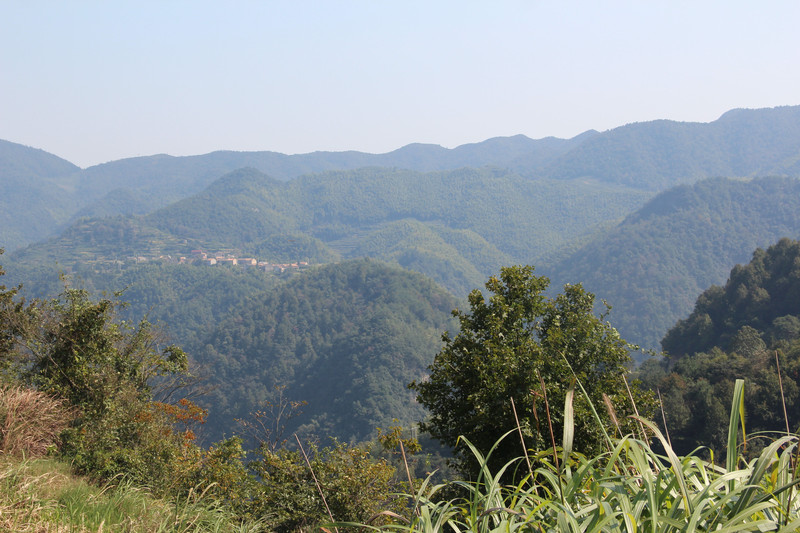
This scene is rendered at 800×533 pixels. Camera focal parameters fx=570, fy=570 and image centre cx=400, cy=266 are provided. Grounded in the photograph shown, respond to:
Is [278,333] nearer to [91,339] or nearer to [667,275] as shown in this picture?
[667,275]

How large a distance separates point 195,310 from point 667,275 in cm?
11941

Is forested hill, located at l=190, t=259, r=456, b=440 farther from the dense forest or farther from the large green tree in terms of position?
the large green tree

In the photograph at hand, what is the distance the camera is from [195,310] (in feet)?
482

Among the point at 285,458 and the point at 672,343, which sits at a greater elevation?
the point at 285,458

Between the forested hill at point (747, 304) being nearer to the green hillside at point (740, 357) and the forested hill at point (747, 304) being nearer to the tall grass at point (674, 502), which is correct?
the green hillside at point (740, 357)

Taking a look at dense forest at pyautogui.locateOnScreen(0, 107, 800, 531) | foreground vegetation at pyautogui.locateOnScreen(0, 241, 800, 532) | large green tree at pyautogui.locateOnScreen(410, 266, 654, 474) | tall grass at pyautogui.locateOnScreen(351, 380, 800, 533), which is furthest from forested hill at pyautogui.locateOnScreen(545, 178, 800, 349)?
tall grass at pyautogui.locateOnScreen(351, 380, 800, 533)

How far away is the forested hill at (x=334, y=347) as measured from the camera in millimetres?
85375

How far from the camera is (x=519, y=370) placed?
8.93 meters

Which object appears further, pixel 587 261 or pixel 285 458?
pixel 587 261

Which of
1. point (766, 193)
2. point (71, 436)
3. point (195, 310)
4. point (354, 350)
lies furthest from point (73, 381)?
point (766, 193)

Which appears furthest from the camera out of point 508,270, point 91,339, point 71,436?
point 91,339

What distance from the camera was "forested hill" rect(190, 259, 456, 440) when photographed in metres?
85.4

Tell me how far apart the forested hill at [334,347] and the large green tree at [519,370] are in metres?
64.5

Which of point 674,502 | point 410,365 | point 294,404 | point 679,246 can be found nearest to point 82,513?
point 674,502
